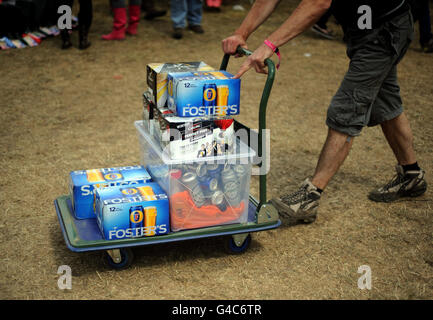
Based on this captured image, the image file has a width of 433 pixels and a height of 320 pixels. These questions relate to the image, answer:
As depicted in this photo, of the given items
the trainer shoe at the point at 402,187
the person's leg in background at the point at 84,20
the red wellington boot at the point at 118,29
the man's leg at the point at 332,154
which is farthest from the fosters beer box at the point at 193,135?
the red wellington boot at the point at 118,29

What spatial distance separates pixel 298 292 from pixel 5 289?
1.39m

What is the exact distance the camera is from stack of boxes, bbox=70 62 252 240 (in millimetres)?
2645

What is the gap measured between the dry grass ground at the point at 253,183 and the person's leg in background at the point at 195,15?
0.59m

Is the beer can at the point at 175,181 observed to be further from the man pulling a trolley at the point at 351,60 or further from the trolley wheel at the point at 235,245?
the man pulling a trolley at the point at 351,60

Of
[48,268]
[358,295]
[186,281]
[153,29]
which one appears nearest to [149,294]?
[186,281]

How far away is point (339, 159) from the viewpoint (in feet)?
10.5

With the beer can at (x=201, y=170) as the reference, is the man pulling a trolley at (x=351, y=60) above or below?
above

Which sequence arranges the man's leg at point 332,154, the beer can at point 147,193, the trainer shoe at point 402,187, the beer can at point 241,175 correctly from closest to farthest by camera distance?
1. the beer can at point 147,193
2. the beer can at point 241,175
3. the man's leg at point 332,154
4. the trainer shoe at point 402,187

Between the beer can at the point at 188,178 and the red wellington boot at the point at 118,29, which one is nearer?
the beer can at the point at 188,178

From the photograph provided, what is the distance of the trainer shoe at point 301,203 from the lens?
3207 millimetres

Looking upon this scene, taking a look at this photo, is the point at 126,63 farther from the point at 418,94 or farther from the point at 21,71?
the point at 418,94

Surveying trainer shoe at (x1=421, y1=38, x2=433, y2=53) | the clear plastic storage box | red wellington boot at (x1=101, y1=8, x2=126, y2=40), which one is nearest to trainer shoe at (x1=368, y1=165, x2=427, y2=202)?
the clear plastic storage box

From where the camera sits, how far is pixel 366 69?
9.99 feet

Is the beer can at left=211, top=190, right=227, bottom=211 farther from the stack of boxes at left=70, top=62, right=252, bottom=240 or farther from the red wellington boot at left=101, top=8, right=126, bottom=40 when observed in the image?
the red wellington boot at left=101, top=8, right=126, bottom=40
